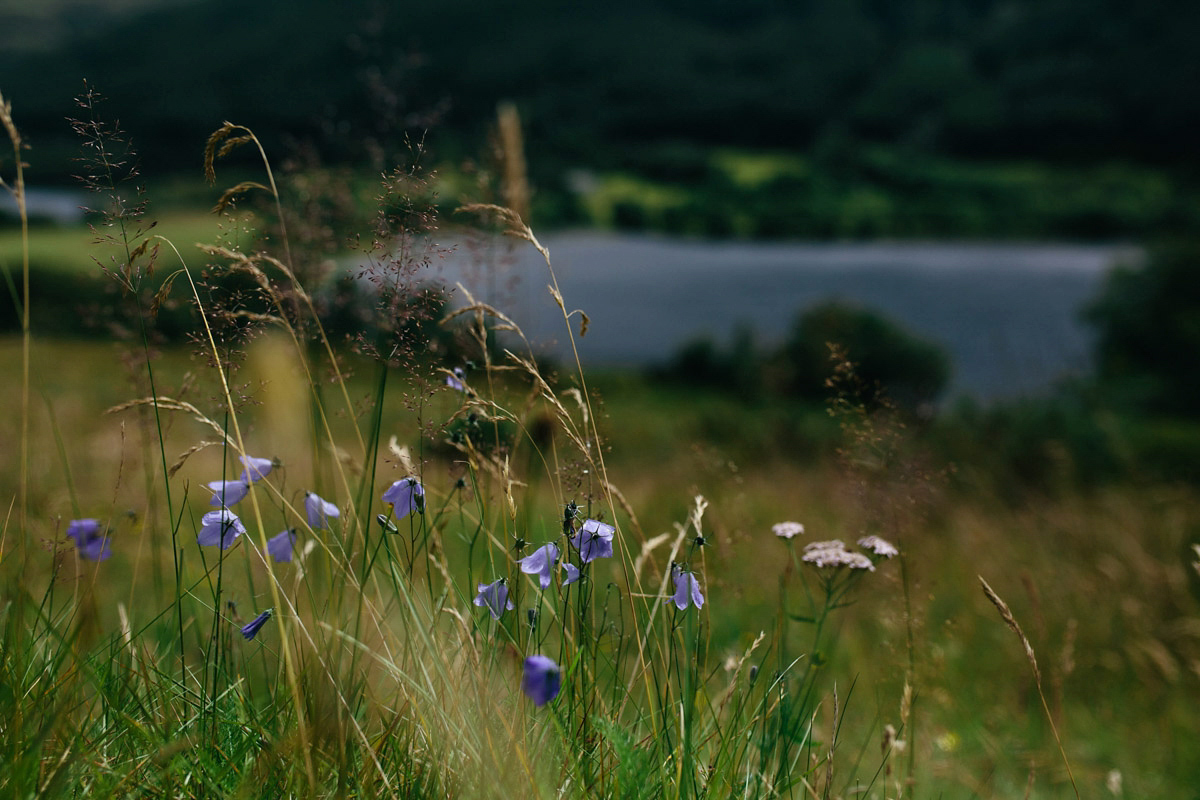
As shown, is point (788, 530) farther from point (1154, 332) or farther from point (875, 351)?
point (875, 351)

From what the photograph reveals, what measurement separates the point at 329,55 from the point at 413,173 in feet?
343

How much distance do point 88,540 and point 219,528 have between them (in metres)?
0.52

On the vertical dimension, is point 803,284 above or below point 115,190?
below

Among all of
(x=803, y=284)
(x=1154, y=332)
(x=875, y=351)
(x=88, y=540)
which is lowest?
(x=803, y=284)

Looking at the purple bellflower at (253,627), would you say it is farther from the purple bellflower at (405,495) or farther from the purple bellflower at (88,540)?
the purple bellflower at (88,540)

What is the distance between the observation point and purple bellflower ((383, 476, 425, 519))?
1324 millimetres

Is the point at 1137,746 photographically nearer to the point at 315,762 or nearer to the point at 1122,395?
the point at 315,762

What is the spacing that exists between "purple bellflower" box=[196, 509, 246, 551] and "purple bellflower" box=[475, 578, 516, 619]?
440mm

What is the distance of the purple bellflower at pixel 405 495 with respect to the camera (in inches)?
52.1

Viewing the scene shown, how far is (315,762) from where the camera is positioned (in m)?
1.24

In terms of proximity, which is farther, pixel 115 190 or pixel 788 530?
pixel 788 530

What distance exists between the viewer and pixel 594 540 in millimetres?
1313

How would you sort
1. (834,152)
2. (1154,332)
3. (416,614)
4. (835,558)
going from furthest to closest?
1. (834,152)
2. (1154,332)
3. (835,558)
4. (416,614)

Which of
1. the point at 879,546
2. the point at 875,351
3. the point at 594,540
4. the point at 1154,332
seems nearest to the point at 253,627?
the point at 594,540
